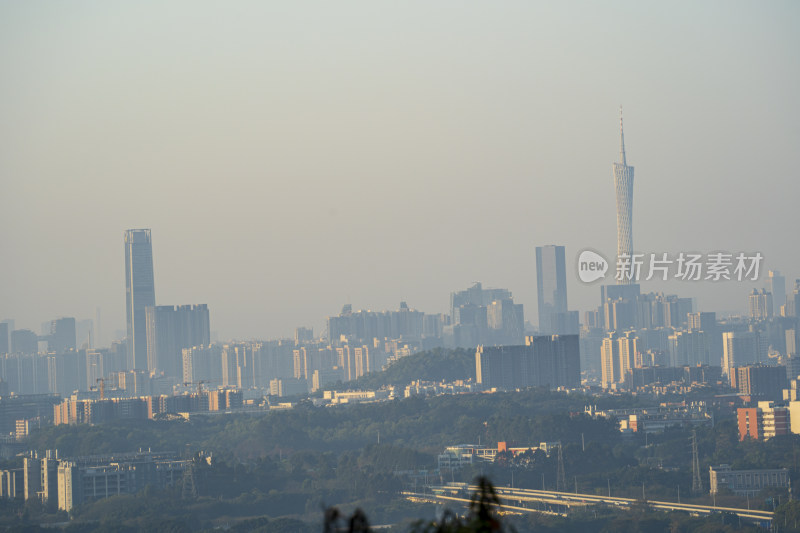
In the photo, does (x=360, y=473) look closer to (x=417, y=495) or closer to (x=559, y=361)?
(x=417, y=495)

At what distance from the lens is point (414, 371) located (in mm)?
95062

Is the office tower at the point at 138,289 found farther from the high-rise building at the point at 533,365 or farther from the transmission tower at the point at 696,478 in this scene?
the transmission tower at the point at 696,478

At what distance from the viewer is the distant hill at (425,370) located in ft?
309

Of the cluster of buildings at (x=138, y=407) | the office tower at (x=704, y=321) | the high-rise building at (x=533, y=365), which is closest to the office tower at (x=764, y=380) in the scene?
the high-rise building at (x=533, y=365)

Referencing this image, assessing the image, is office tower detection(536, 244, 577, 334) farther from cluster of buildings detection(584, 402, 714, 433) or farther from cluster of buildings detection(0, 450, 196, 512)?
cluster of buildings detection(0, 450, 196, 512)

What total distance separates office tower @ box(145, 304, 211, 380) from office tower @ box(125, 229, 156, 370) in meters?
0.57

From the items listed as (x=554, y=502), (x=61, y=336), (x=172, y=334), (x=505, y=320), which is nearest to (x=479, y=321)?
(x=505, y=320)

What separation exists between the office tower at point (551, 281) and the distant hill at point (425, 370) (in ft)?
85.3

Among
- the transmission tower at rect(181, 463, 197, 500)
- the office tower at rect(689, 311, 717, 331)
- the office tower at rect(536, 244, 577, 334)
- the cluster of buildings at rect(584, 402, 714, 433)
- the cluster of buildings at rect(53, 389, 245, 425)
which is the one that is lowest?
the transmission tower at rect(181, 463, 197, 500)

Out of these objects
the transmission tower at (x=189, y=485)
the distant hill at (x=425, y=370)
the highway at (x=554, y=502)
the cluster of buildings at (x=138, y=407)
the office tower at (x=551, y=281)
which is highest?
the office tower at (x=551, y=281)

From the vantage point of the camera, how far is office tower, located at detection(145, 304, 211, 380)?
12038 cm

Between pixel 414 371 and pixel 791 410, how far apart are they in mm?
40361

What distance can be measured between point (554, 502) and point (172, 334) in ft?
270

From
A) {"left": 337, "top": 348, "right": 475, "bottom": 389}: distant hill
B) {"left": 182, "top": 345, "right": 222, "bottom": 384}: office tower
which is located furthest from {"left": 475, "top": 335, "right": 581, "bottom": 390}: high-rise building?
{"left": 182, "top": 345, "right": 222, "bottom": 384}: office tower
